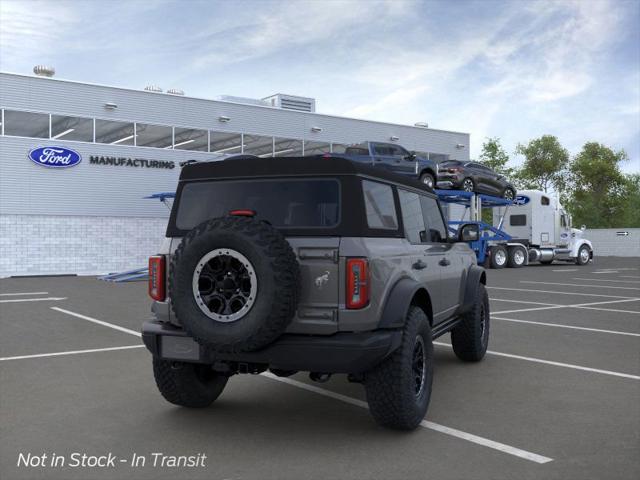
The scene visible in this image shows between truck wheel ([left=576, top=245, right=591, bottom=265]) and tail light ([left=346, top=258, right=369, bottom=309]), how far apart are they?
30123 millimetres

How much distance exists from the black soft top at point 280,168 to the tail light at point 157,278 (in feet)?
2.24

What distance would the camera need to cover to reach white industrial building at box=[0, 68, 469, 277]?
2483cm

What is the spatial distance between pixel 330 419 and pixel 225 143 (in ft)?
85.2

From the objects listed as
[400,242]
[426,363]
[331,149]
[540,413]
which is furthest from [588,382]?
[331,149]

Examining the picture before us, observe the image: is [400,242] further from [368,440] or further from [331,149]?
[331,149]

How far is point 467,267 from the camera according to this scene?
7176 mm

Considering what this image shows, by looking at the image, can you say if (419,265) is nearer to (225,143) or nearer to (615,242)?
(225,143)

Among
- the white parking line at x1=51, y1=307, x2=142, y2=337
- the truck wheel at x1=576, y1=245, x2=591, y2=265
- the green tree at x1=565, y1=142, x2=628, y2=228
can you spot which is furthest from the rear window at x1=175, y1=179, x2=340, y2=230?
the green tree at x1=565, y1=142, x2=628, y2=228

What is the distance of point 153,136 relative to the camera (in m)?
28.1

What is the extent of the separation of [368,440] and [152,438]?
152cm

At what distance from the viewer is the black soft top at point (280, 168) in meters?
4.70

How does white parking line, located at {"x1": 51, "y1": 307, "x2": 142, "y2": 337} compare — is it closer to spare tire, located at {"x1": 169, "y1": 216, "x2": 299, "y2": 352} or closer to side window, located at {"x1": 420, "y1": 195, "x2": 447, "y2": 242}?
side window, located at {"x1": 420, "y1": 195, "x2": 447, "y2": 242}

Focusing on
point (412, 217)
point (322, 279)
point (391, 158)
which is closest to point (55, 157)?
point (391, 158)

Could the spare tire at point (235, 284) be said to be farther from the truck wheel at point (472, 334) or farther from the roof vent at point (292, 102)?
the roof vent at point (292, 102)
